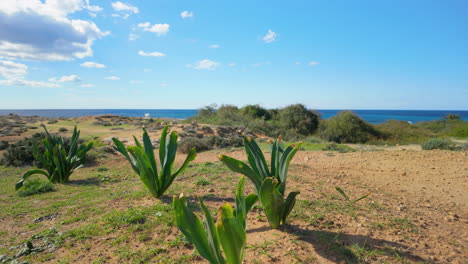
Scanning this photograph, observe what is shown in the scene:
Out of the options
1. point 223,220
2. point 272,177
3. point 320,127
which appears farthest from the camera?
point 320,127

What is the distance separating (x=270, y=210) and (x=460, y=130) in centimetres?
2636

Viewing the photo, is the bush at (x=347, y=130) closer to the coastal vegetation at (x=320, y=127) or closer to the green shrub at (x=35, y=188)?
the coastal vegetation at (x=320, y=127)

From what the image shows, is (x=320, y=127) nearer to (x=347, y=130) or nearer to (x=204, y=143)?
(x=347, y=130)

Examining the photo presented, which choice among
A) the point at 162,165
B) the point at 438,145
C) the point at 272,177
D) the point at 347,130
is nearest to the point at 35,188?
the point at 162,165

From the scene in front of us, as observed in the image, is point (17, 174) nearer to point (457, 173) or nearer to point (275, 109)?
point (457, 173)

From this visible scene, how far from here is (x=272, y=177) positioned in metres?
1.98

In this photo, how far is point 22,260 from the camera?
2160 mm

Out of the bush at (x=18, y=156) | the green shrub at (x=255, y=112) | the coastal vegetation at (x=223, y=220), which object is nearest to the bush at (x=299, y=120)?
the green shrub at (x=255, y=112)

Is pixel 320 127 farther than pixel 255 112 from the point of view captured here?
No

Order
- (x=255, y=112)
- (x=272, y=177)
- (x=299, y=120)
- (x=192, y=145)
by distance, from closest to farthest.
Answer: (x=272, y=177)
(x=192, y=145)
(x=299, y=120)
(x=255, y=112)

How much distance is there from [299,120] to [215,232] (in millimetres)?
21938

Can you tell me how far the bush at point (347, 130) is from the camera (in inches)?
783

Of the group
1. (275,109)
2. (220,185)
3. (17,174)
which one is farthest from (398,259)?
(275,109)

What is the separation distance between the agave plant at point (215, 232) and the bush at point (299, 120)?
20.5m
